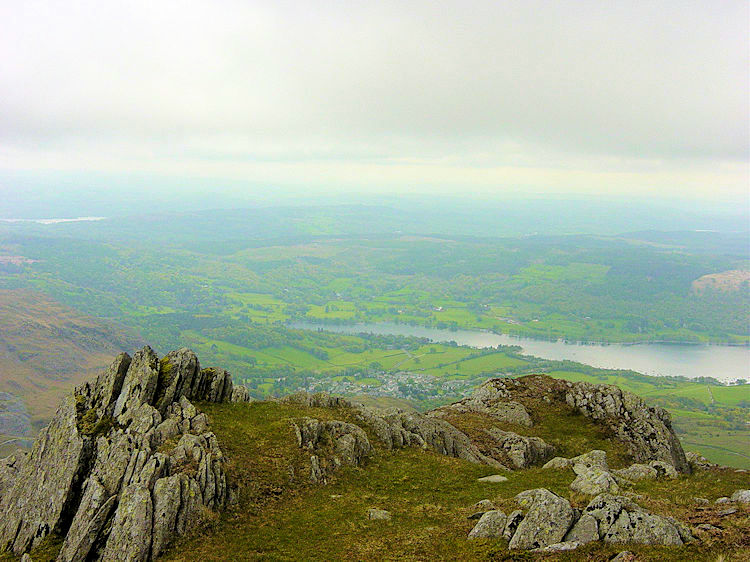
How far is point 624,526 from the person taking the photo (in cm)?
1658

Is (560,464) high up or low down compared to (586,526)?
down

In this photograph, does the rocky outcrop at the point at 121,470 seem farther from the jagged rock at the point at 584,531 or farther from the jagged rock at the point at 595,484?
the jagged rock at the point at 595,484

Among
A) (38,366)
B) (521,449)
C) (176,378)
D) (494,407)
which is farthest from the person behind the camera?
(38,366)

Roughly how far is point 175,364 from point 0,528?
37.9 ft

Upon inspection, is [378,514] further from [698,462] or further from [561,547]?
[698,462]

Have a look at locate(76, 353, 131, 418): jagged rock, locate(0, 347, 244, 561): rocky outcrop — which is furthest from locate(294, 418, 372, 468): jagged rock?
locate(76, 353, 131, 418): jagged rock

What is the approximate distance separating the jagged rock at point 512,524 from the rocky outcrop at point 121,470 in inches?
522

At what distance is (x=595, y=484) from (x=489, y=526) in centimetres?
639

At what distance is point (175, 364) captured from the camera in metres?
30.8

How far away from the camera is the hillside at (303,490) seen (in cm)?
1745

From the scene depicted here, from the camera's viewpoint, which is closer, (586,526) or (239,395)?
(586,526)

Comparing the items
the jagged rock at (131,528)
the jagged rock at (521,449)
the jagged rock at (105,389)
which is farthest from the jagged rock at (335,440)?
the jagged rock at (521,449)

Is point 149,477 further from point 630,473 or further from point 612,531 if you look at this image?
point 630,473

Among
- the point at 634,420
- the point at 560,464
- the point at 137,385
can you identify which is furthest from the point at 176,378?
the point at 634,420
